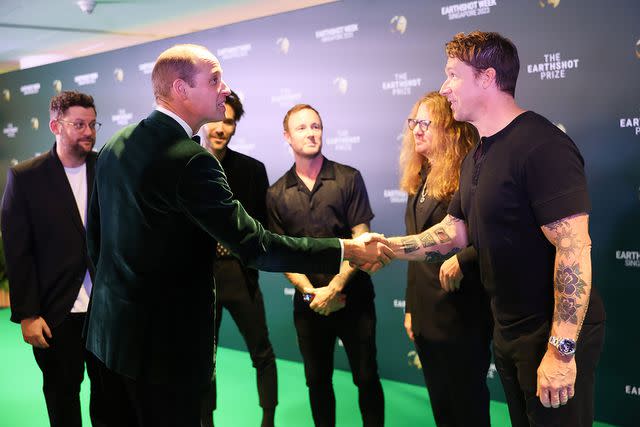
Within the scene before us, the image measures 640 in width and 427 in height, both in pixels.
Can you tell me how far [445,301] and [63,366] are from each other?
5.82ft

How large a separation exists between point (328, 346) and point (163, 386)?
134 centimetres

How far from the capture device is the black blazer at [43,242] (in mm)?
2746

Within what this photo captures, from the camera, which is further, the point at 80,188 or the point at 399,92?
the point at 399,92

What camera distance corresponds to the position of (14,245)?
9.07 feet

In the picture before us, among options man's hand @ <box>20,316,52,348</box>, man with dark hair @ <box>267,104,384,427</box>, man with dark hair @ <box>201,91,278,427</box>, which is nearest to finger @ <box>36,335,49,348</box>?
man's hand @ <box>20,316,52,348</box>

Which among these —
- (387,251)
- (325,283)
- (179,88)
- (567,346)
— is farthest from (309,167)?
(567,346)

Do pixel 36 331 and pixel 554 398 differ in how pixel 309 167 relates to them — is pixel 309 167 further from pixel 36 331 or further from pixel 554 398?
pixel 554 398

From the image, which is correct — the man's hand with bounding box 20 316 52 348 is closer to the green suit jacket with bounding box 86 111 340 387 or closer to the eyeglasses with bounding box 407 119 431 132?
the green suit jacket with bounding box 86 111 340 387

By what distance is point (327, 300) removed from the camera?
2.95 m

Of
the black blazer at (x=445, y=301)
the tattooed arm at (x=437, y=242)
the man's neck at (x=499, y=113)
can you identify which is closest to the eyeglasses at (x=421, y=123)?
the black blazer at (x=445, y=301)

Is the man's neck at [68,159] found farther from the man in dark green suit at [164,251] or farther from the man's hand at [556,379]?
the man's hand at [556,379]

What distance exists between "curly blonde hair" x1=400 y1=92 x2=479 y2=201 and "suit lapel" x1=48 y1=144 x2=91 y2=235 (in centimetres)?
157

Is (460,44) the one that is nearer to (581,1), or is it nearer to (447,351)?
(447,351)

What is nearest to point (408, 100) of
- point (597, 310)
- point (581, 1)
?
point (581, 1)
